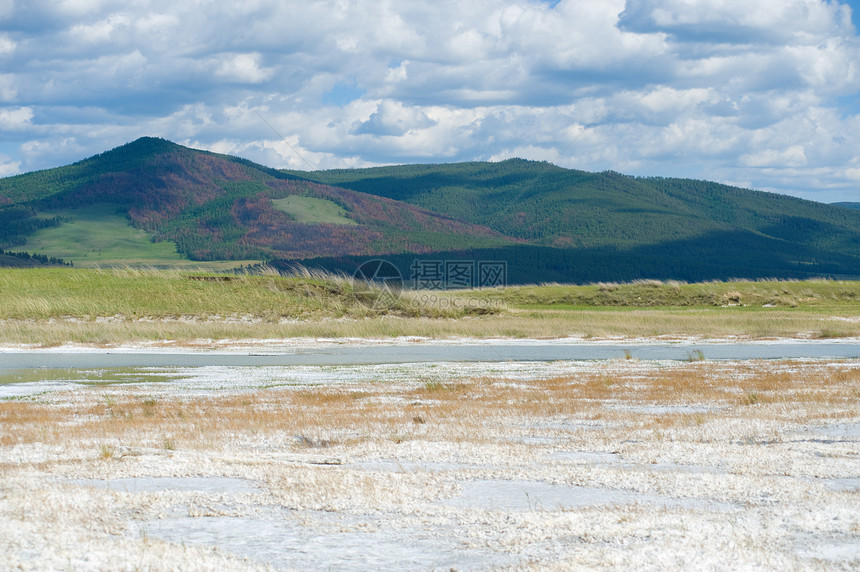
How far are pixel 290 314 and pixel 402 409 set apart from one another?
32474mm

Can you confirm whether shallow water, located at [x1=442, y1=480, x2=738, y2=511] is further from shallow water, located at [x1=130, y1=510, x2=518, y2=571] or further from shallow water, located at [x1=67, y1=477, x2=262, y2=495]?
shallow water, located at [x1=67, y1=477, x2=262, y2=495]

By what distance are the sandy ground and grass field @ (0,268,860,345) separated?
24227mm

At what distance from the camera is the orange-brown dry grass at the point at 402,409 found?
44.8 ft

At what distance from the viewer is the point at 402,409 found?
1742cm

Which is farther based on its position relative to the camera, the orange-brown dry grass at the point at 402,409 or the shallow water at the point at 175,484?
the orange-brown dry grass at the point at 402,409

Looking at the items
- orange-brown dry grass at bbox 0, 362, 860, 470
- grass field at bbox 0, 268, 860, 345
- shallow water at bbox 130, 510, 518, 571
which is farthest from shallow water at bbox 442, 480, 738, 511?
grass field at bbox 0, 268, 860, 345

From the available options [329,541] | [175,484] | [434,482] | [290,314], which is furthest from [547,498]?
[290,314]

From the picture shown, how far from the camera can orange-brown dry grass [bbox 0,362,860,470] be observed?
13.7 meters

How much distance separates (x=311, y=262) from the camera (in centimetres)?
14850

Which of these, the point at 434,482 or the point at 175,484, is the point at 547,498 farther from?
the point at 175,484

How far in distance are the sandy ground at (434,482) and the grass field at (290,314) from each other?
24.2 meters

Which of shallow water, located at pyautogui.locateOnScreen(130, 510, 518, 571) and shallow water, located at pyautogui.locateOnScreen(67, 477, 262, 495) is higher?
shallow water, located at pyautogui.locateOnScreen(67, 477, 262, 495)
